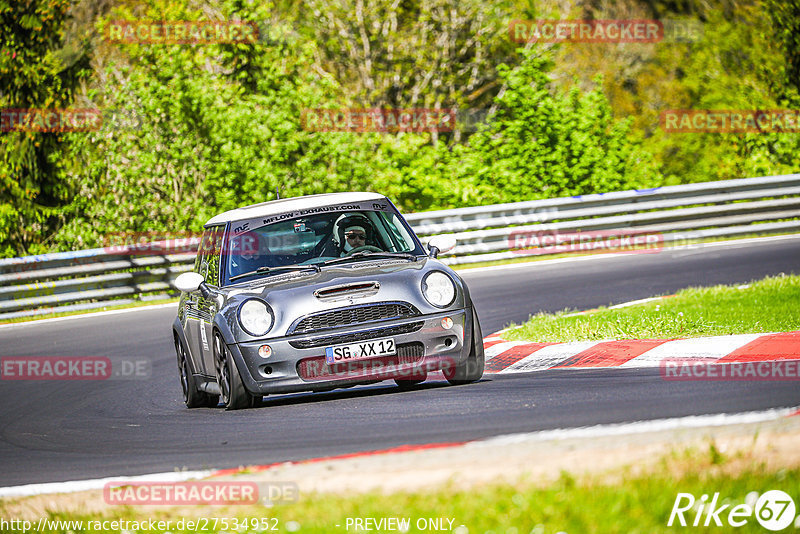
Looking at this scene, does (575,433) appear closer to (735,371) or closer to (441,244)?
(735,371)

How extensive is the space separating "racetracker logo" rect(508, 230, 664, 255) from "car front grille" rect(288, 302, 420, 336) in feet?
37.4

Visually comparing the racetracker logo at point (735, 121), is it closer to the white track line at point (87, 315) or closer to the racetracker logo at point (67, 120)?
the racetracker logo at point (67, 120)

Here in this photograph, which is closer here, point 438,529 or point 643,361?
point 438,529

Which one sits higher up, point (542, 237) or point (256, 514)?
point (256, 514)

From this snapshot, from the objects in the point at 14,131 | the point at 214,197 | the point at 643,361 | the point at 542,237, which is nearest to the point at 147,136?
the point at 214,197

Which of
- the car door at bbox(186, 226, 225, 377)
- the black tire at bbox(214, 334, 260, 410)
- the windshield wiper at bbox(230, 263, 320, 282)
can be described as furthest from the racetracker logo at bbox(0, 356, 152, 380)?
the black tire at bbox(214, 334, 260, 410)

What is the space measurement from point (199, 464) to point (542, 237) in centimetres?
1364

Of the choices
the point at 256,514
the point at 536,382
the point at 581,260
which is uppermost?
the point at 256,514

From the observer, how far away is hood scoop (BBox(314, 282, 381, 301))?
7738 millimetres

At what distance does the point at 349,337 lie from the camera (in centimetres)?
A: 764

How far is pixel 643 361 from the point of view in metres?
8.43

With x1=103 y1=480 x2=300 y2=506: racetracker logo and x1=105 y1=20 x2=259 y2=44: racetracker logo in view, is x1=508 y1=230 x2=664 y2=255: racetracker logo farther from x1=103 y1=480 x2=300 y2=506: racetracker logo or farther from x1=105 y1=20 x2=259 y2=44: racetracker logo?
x1=103 y1=480 x2=300 y2=506: racetracker logo

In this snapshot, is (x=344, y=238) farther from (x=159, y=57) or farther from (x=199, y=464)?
(x=159, y=57)

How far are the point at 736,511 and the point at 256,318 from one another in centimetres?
447
